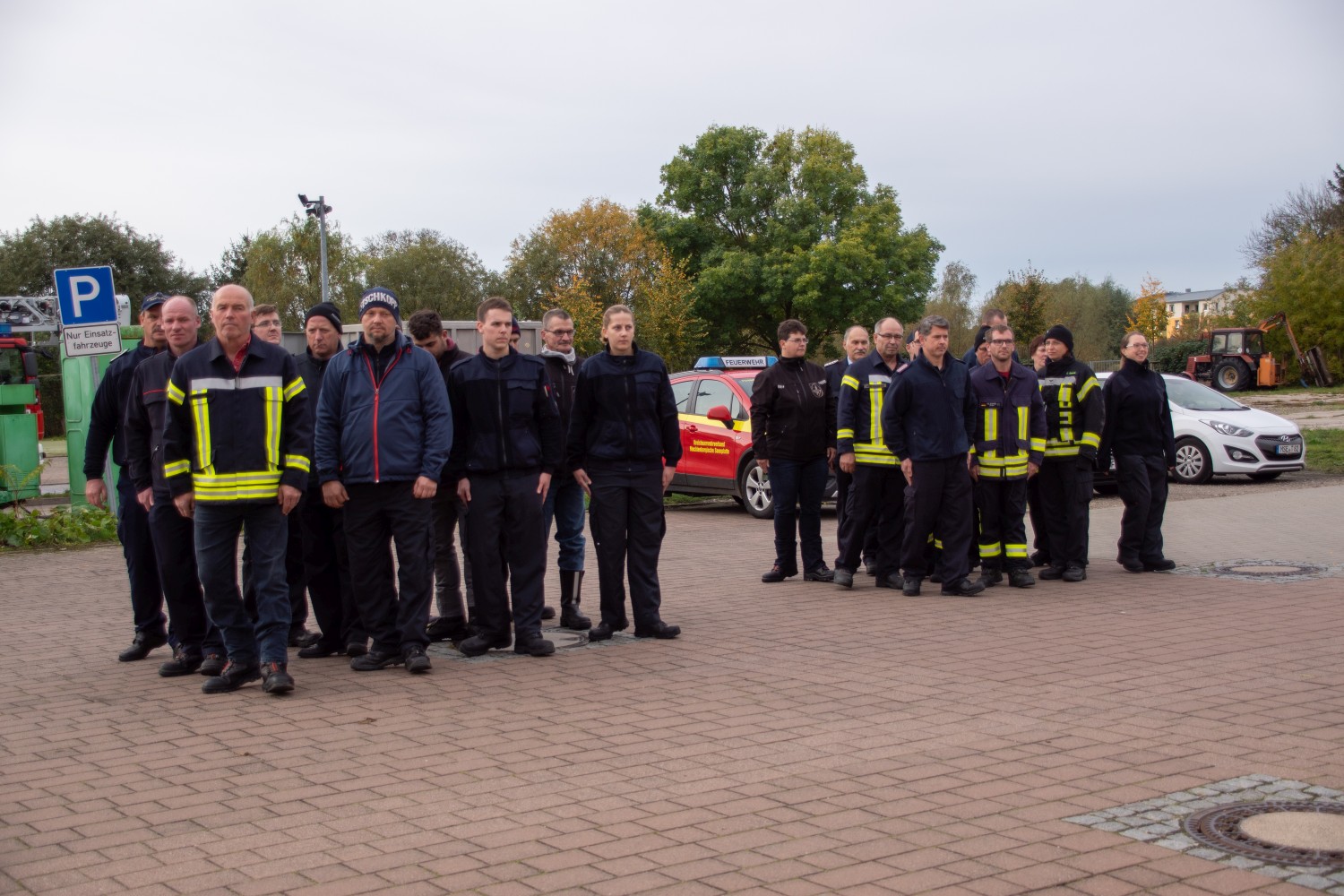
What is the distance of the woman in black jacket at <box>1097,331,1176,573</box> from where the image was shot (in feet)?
35.8

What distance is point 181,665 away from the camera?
7473 millimetres

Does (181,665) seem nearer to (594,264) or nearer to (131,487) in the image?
(131,487)

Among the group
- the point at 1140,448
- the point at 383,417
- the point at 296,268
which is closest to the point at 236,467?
the point at 383,417

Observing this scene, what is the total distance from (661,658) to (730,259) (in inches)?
2085

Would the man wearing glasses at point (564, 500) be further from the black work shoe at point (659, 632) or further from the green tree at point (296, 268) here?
the green tree at point (296, 268)

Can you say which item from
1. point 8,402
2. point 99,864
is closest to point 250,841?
point 99,864

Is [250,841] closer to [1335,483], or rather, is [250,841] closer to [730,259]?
[1335,483]

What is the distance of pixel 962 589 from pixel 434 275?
2138 inches

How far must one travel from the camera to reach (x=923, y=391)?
32.3ft

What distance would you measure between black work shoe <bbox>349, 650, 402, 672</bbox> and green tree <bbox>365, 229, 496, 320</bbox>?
5262 cm

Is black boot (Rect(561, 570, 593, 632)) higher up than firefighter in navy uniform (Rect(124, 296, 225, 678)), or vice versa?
firefighter in navy uniform (Rect(124, 296, 225, 678))

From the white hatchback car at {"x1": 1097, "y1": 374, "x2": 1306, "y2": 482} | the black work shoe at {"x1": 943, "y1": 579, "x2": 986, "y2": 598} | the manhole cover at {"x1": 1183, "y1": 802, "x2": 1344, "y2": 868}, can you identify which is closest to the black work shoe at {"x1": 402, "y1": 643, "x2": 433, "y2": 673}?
the manhole cover at {"x1": 1183, "y1": 802, "x2": 1344, "y2": 868}

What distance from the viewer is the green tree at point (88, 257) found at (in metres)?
57.3

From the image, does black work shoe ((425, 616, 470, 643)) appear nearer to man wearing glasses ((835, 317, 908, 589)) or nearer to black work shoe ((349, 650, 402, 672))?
black work shoe ((349, 650, 402, 672))
